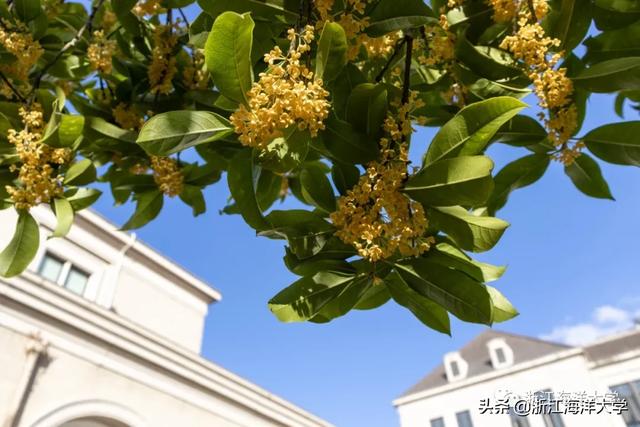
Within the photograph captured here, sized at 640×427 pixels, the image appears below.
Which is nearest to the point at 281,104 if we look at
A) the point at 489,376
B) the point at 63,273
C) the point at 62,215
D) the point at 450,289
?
the point at 450,289

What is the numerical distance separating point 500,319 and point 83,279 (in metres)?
13.9

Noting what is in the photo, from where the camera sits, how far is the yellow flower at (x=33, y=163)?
5.18ft

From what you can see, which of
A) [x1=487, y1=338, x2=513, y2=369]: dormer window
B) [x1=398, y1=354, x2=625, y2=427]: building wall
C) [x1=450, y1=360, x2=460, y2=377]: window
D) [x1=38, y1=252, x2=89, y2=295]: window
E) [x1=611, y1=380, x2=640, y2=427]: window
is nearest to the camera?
[x1=38, y1=252, x2=89, y2=295]: window

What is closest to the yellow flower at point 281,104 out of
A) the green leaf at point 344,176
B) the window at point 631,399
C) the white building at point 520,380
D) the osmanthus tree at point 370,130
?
the osmanthus tree at point 370,130

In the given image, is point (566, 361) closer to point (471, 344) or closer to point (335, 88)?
point (471, 344)

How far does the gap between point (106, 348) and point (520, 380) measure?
21.6m

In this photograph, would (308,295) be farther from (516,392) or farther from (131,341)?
(516,392)

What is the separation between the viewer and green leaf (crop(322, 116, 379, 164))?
1.14m

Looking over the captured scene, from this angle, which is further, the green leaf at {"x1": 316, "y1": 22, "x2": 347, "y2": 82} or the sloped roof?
the sloped roof

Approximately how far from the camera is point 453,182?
1.01 meters

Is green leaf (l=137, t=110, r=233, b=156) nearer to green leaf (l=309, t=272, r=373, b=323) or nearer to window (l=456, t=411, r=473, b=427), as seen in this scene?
green leaf (l=309, t=272, r=373, b=323)

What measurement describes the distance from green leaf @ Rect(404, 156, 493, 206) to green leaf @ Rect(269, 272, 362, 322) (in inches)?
Result: 14.0

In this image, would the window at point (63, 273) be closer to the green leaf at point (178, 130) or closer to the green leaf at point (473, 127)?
the green leaf at point (178, 130)

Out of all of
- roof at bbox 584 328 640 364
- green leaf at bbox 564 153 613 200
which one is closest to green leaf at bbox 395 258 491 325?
green leaf at bbox 564 153 613 200
